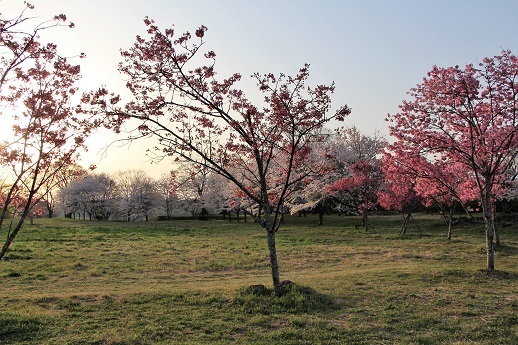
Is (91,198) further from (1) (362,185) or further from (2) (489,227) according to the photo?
(2) (489,227)

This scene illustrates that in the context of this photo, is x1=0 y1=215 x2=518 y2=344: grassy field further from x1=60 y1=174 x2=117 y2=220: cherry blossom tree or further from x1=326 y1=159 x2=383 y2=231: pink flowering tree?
x1=60 y1=174 x2=117 y2=220: cherry blossom tree

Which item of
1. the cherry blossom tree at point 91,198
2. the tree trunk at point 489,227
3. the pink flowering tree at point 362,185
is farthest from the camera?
the cherry blossom tree at point 91,198

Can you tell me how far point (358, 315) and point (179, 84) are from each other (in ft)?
20.9

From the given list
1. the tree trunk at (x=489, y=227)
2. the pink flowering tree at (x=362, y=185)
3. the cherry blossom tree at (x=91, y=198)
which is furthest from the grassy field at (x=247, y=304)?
the cherry blossom tree at (x=91, y=198)

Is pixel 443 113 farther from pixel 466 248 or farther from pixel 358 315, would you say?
pixel 466 248

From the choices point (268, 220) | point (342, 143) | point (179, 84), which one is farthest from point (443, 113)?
point (342, 143)

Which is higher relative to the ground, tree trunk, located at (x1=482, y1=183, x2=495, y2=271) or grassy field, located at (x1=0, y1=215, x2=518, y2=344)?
tree trunk, located at (x1=482, y1=183, x2=495, y2=271)

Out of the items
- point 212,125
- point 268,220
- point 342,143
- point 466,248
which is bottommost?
point 466,248

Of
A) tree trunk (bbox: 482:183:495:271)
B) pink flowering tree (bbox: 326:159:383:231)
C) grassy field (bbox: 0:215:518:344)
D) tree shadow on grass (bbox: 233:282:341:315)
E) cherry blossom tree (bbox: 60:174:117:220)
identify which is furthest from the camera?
cherry blossom tree (bbox: 60:174:117:220)

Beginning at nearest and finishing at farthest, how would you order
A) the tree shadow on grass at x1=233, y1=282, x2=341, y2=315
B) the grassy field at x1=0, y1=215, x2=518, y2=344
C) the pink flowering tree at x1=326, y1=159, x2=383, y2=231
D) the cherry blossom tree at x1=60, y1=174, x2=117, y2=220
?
the grassy field at x1=0, y1=215, x2=518, y2=344, the tree shadow on grass at x1=233, y1=282, x2=341, y2=315, the pink flowering tree at x1=326, y1=159, x2=383, y2=231, the cherry blossom tree at x1=60, y1=174, x2=117, y2=220

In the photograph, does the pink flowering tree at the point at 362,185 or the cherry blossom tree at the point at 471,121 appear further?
the pink flowering tree at the point at 362,185

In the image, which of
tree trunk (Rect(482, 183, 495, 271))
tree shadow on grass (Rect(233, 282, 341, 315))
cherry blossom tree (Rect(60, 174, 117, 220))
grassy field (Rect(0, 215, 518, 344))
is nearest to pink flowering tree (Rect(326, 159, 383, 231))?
grassy field (Rect(0, 215, 518, 344))

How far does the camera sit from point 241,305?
29.4ft

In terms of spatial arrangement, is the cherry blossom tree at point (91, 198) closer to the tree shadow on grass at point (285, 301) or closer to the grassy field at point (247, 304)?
the grassy field at point (247, 304)
